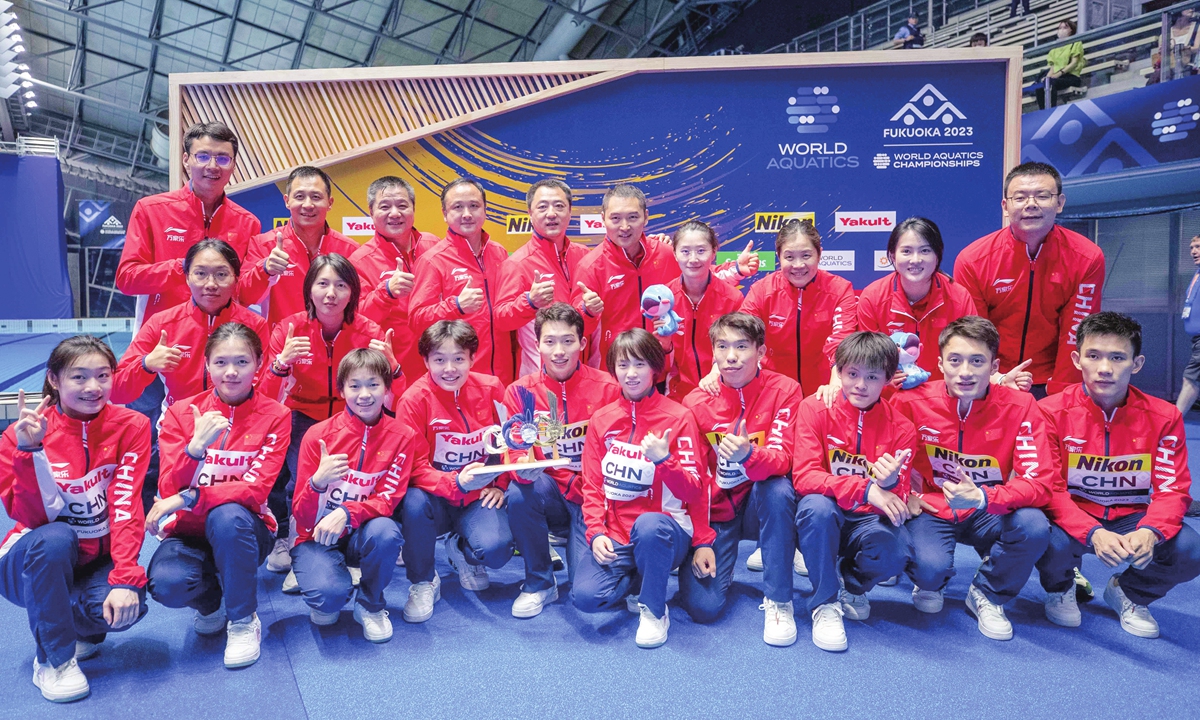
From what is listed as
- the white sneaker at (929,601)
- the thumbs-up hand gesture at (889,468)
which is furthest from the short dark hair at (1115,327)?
the white sneaker at (929,601)

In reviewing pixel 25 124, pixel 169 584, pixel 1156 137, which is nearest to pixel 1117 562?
pixel 169 584

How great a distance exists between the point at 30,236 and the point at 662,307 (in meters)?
13.0

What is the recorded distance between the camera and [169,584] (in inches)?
106

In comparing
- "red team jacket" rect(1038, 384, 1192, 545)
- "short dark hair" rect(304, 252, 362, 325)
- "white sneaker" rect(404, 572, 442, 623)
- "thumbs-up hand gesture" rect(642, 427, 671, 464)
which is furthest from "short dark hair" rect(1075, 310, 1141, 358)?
"short dark hair" rect(304, 252, 362, 325)

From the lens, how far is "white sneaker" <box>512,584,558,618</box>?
3045 mm

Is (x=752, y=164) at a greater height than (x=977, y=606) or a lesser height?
greater

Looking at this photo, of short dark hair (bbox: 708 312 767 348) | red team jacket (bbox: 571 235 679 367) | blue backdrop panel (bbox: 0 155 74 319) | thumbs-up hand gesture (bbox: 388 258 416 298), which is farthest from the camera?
blue backdrop panel (bbox: 0 155 74 319)

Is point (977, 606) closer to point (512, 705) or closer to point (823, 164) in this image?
point (512, 705)

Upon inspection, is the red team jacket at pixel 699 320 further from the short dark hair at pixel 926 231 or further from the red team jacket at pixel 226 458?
the red team jacket at pixel 226 458

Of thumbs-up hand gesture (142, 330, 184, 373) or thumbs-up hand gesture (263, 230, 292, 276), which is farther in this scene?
thumbs-up hand gesture (263, 230, 292, 276)

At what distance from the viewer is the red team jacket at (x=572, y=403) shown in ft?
10.8

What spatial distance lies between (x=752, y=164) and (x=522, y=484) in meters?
3.10

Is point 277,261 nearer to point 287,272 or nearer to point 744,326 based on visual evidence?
point 287,272

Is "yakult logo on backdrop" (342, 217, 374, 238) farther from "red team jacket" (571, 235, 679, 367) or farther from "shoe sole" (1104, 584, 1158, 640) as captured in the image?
"shoe sole" (1104, 584, 1158, 640)
